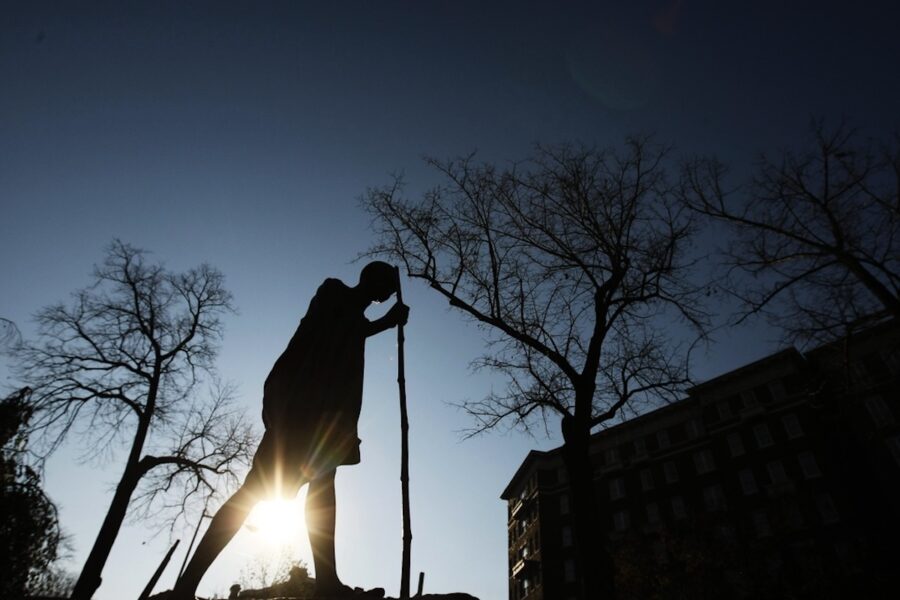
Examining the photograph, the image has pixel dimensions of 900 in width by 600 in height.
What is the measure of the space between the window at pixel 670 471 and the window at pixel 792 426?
29.0ft

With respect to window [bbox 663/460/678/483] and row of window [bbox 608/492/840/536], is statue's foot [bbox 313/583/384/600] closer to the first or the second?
row of window [bbox 608/492/840/536]

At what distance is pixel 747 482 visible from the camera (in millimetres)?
34344

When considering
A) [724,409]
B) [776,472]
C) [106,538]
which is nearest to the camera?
[106,538]

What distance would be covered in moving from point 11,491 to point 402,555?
9663 mm

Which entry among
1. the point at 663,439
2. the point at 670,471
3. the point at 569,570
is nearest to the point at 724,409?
the point at 663,439

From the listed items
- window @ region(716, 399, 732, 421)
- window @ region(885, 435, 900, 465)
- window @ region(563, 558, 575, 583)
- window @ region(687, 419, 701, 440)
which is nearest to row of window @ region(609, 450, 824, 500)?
window @ region(885, 435, 900, 465)

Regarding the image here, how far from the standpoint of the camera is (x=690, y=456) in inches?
1533

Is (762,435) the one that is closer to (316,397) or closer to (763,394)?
(763,394)

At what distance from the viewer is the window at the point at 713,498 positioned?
35131 millimetres

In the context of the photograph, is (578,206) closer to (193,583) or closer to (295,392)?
(295,392)

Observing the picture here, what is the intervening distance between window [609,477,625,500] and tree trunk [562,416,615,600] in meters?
37.3

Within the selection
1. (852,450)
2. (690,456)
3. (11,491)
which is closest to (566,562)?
(690,456)

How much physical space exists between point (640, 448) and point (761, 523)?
11510mm

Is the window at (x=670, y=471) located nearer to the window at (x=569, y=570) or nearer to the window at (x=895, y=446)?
the window at (x=569, y=570)
